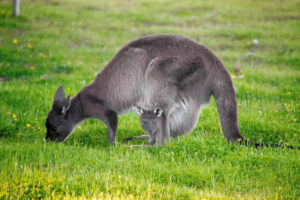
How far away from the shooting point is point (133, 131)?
6883mm

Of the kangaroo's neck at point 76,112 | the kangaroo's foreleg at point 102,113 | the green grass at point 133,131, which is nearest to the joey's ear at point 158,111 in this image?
the green grass at point 133,131

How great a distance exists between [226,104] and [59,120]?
9.10 feet

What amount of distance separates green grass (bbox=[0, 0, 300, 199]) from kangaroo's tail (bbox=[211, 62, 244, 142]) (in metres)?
0.20

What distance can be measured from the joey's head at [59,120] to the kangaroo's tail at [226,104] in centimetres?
243

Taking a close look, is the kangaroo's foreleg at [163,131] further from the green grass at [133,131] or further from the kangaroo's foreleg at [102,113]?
the kangaroo's foreleg at [102,113]

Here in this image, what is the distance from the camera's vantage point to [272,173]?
4.84 m

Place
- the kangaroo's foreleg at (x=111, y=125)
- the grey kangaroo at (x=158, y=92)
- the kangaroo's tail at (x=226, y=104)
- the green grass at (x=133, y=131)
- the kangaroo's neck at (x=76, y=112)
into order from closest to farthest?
the green grass at (x=133, y=131) → the kangaroo's tail at (x=226, y=104) → the grey kangaroo at (x=158, y=92) → the kangaroo's foreleg at (x=111, y=125) → the kangaroo's neck at (x=76, y=112)

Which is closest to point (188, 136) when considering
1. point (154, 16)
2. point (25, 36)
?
point (25, 36)

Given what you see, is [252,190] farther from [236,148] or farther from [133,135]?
[133,135]

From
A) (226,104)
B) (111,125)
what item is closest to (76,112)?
(111,125)

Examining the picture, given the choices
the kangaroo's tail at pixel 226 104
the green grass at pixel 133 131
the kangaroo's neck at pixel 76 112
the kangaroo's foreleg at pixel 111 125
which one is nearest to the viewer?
the green grass at pixel 133 131

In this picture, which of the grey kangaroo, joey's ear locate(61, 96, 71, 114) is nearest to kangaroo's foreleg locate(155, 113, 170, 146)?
the grey kangaroo

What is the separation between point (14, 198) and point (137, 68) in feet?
9.66

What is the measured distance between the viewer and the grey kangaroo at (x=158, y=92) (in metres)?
5.61
